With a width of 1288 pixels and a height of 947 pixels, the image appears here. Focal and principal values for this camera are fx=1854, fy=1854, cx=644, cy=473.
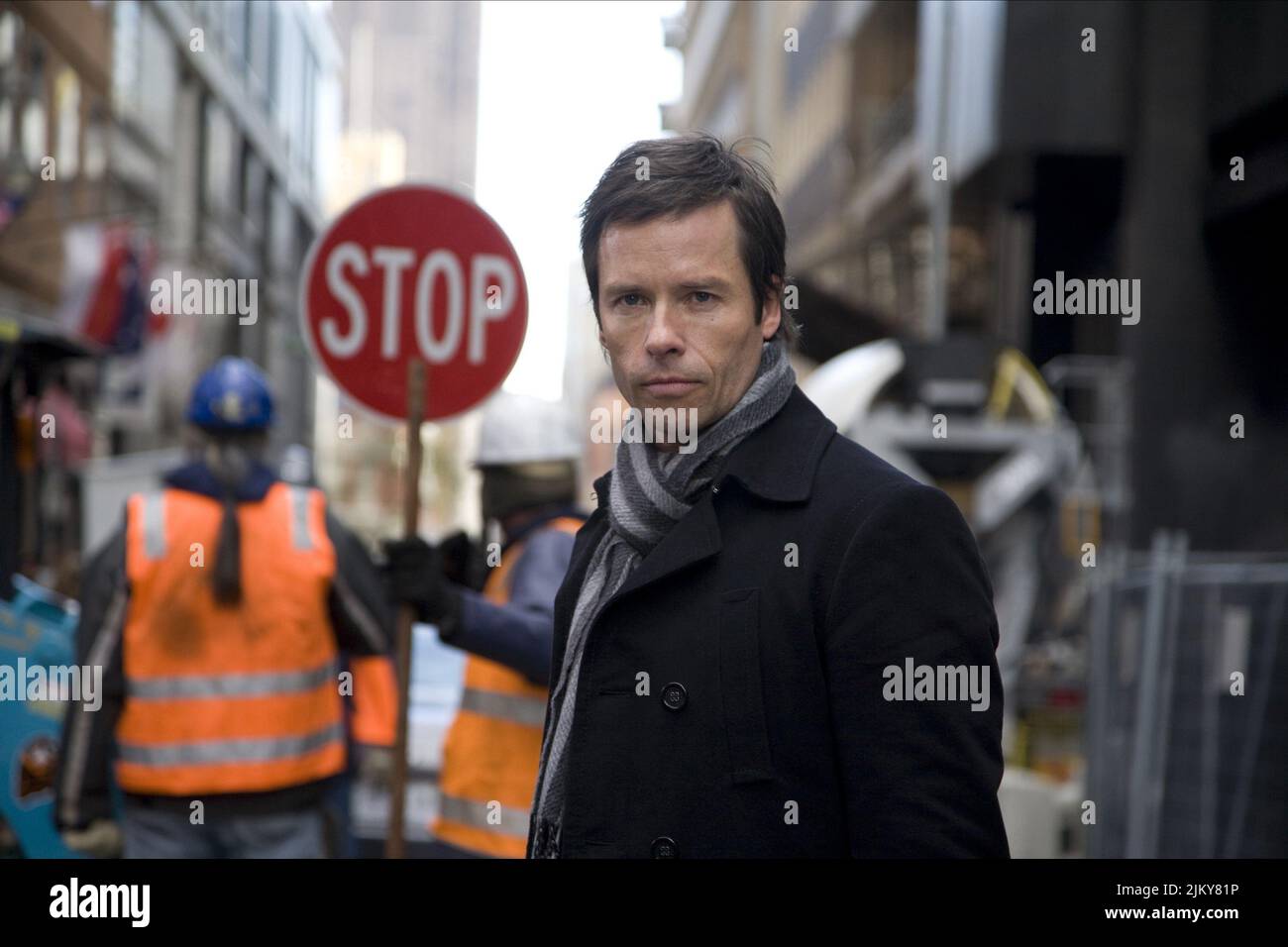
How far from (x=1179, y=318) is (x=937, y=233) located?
717 cm

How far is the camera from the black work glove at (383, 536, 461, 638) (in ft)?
12.2

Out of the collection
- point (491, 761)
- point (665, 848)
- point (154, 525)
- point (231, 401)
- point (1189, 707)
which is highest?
point (231, 401)

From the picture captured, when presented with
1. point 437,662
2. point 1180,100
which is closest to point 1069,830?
point 437,662

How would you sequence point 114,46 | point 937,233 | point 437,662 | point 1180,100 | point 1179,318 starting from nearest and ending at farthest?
point 437,662, point 1180,100, point 1179,318, point 114,46, point 937,233

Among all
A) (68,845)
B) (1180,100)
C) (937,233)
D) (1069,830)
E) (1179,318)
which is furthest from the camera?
(937,233)

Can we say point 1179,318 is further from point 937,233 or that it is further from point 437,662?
point 937,233

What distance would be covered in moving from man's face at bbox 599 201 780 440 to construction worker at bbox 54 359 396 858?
2262mm

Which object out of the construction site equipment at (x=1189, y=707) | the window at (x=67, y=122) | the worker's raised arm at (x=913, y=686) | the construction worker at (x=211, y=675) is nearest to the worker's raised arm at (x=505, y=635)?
the construction worker at (x=211, y=675)

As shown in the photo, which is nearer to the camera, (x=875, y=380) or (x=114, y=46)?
(x=875, y=380)

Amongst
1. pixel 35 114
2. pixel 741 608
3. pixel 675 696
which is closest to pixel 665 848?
pixel 675 696

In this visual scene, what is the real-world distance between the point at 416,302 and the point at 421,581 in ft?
2.34

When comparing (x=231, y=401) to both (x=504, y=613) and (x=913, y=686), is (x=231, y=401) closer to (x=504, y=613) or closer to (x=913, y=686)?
(x=504, y=613)

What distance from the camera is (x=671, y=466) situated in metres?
2.37

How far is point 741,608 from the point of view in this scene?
2230 millimetres
